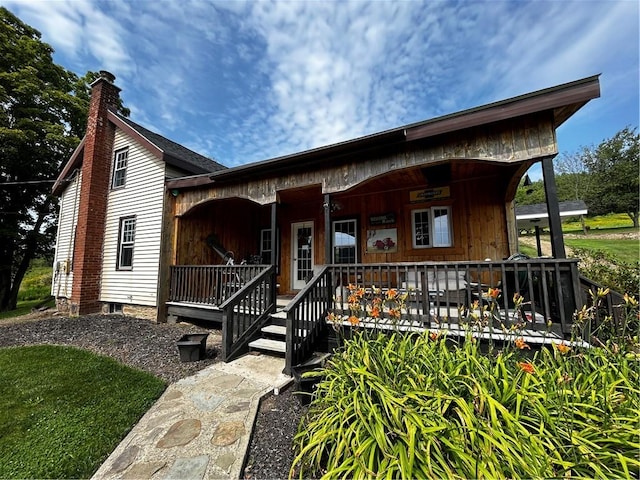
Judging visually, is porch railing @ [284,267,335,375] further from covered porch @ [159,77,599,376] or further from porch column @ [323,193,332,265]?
porch column @ [323,193,332,265]

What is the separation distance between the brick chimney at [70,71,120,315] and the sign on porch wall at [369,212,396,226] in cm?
870

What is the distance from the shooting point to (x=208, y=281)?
21.4ft

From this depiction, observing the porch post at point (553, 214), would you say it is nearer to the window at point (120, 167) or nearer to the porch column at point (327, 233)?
the porch column at point (327, 233)

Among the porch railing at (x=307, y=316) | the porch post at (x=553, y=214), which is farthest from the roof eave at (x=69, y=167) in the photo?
the porch post at (x=553, y=214)

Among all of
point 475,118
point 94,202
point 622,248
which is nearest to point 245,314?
point 475,118

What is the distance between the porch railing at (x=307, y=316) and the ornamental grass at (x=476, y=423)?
1.38 meters

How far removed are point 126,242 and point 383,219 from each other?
7.84m

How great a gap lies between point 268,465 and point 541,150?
4.74 m

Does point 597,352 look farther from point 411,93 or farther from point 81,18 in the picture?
point 81,18

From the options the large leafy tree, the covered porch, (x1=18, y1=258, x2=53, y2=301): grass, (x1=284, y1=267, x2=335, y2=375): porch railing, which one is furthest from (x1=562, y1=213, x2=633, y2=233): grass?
(x1=18, y1=258, x2=53, y2=301): grass

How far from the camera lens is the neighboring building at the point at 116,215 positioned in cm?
761

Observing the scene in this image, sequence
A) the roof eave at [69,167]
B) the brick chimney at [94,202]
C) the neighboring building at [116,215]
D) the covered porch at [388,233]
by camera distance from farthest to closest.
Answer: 1. the roof eave at [69,167]
2. the brick chimney at [94,202]
3. the neighboring building at [116,215]
4. the covered porch at [388,233]

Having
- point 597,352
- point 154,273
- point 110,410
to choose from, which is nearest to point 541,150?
point 597,352

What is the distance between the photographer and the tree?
22.9 m
